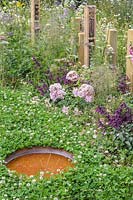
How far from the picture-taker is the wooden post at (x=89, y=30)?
16.7ft

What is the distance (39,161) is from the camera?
390 cm

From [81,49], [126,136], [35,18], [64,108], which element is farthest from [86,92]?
[35,18]

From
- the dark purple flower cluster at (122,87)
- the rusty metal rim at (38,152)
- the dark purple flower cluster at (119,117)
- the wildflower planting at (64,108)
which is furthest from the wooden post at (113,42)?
the rusty metal rim at (38,152)

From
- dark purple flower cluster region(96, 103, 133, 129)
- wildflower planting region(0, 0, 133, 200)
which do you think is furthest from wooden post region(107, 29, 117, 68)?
dark purple flower cluster region(96, 103, 133, 129)

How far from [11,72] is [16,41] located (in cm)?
52

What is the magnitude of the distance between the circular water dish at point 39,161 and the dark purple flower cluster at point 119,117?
452mm

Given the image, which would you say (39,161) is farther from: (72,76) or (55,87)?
(72,76)

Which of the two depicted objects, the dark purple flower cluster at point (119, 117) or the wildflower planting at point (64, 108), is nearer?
the wildflower planting at point (64, 108)

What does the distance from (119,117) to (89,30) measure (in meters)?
1.42

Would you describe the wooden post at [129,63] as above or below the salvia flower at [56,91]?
above

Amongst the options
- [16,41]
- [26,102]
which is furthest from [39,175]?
[16,41]

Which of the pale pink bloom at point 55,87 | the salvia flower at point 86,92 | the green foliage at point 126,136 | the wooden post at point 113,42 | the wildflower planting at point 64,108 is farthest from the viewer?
the wooden post at point 113,42

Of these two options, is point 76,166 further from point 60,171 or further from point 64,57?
point 64,57

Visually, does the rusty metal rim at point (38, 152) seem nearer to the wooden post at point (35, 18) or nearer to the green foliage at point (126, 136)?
the green foliage at point (126, 136)
